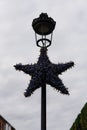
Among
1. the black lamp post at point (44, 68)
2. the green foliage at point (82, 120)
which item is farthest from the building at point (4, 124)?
the black lamp post at point (44, 68)

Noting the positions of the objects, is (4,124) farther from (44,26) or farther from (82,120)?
(44,26)

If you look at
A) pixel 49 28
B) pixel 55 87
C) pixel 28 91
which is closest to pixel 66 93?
pixel 55 87

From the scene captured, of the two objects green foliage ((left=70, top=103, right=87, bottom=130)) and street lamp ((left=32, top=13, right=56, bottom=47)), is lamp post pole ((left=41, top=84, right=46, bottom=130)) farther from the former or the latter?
green foliage ((left=70, top=103, right=87, bottom=130))

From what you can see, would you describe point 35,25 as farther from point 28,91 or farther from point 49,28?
point 28,91

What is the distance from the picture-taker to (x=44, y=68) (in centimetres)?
730

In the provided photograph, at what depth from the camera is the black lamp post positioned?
279 inches

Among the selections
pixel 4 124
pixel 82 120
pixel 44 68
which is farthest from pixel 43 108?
pixel 4 124

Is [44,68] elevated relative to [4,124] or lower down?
lower down

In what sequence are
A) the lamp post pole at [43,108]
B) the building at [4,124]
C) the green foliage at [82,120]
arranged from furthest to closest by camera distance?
the building at [4,124] → the green foliage at [82,120] → the lamp post pole at [43,108]

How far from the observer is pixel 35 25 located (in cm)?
715

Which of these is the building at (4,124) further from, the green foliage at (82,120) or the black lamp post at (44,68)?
the black lamp post at (44,68)

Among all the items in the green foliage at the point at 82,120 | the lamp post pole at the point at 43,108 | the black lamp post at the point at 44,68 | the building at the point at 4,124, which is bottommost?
the lamp post pole at the point at 43,108

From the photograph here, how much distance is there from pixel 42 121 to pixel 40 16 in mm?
1829

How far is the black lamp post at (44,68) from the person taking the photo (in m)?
7.09
